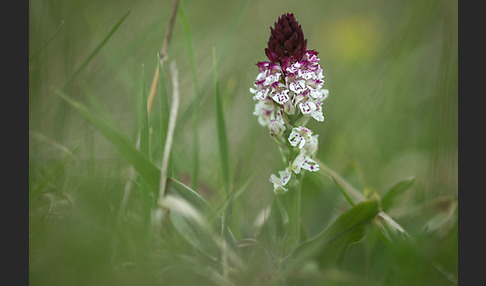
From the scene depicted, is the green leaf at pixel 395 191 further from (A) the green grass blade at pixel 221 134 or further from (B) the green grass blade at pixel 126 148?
(B) the green grass blade at pixel 126 148

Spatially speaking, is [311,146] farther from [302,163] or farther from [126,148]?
[126,148]

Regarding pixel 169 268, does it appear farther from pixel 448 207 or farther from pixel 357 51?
pixel 357 51

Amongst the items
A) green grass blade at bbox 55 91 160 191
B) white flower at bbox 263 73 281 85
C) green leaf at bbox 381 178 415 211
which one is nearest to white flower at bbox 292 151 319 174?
white flower at bbox 263 73 281 85

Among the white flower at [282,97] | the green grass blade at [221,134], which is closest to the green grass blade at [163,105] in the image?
the green grass blade at [221,134]

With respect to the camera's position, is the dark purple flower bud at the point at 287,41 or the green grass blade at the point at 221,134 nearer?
the dark purple flower bud at the point at 287,41

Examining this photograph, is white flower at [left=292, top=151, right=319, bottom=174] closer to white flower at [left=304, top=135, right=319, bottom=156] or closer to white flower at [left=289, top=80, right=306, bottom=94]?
white flower at [left=304, top=135, right=319, bottom=156]

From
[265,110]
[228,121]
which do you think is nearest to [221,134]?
[265,110]
